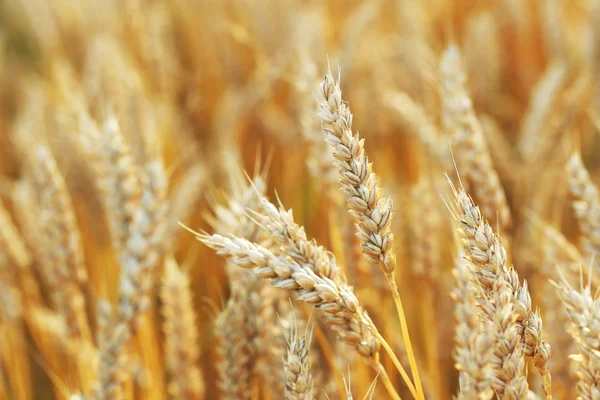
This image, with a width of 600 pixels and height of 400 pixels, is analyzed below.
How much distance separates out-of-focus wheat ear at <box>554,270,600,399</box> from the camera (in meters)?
0.60

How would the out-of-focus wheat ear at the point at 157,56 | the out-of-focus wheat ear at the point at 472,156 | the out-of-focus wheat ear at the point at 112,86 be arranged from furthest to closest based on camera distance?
the out-of-focus wheat ear at the point at 157,56 → the out-of-focus wheat ear at the point at 112,86 → the out-of-focus wheat ear at the point at 472,156

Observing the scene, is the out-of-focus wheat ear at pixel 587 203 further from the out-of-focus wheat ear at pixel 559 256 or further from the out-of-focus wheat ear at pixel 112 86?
the out-of-focus wheat ear at pixel 112 86

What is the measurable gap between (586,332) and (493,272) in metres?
0.12

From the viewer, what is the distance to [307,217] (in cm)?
180

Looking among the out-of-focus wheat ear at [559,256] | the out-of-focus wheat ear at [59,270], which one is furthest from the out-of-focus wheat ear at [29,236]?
the out-of-focus wheat ear at [559,256]

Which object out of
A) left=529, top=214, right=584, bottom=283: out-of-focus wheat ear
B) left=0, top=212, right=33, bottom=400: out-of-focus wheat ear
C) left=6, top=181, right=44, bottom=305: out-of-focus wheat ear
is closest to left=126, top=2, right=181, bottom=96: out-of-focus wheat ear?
left=6, top=181, right=44, bottom=305: out-of-focus wheat ear

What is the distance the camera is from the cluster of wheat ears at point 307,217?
653mm

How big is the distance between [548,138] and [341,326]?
3.52 feet

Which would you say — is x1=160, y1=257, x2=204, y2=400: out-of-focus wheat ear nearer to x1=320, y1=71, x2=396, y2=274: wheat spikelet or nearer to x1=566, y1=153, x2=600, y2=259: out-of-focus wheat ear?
x1=320, y1=71, x2=396, y2=274: wheat spikelet

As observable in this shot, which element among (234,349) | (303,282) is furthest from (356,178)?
(234,349)

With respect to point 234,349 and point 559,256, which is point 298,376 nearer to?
point 234,349

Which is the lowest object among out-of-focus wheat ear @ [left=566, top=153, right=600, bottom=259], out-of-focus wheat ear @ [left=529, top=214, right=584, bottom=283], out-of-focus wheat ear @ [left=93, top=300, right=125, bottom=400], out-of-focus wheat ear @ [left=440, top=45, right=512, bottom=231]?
out-of-focus wheat ear @ [left=93, top=300, right=125, bottom=400]

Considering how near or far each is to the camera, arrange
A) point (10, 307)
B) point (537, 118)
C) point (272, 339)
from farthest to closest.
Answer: point (537, 118) < point (10, 307) < point (272, 339)

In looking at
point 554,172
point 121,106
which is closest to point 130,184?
point 121,106
